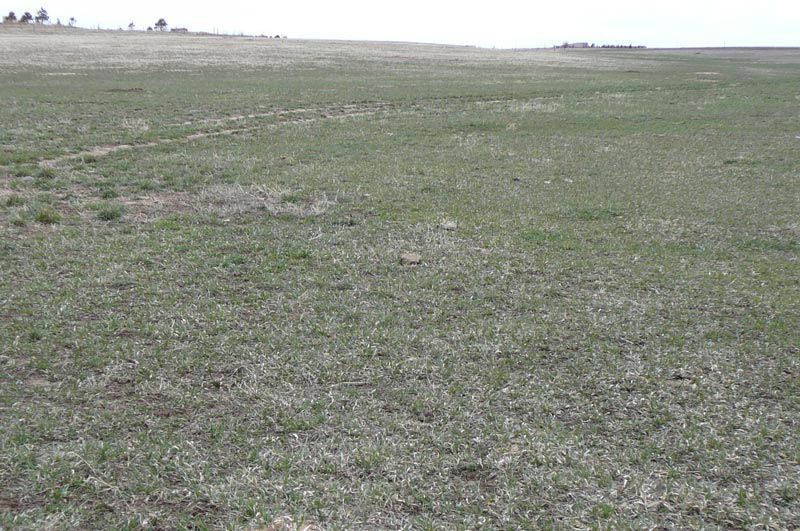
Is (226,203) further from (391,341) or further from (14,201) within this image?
(391,341)

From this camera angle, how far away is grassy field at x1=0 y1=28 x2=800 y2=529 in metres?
3.89

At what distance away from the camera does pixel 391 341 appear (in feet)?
19.3

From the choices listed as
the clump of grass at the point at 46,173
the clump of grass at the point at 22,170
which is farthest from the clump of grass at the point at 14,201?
the clump of grass at the point at 22,170

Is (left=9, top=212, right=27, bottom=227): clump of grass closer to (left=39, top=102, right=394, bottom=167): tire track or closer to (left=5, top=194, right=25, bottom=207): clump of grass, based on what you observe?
(left=5, top=194, right=25, bottom=207): clump of grass

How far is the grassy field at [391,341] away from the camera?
389 centimetres

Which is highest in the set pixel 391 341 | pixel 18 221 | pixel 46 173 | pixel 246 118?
pixel 246 118

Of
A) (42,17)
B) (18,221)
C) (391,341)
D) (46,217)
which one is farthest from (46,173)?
(42,17)

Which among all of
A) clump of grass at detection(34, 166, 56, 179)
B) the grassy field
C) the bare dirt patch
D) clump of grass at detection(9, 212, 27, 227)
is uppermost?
clump of grass at detection(34, 166, 56, 179)

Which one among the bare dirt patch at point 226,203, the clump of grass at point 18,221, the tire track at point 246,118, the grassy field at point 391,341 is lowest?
the grassy field at point 391,341

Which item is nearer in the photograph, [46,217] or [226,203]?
[46,217]

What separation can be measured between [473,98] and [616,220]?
21.1m

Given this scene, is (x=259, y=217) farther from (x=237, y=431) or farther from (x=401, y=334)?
(x=237, y=431)

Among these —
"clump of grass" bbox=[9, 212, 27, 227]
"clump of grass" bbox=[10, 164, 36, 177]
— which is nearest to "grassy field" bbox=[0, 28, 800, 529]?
"clump of grass" bbox=[9, 212, 27, 227]

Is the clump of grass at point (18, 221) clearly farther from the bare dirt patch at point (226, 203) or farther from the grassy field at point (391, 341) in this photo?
the bare dirt patch at point (226, 203)
